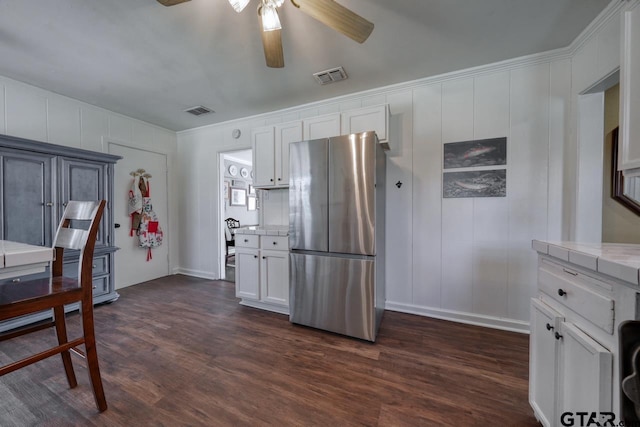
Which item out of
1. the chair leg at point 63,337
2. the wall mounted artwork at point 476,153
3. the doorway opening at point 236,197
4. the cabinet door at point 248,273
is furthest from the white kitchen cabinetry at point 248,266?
the doorway opening at point 236,197

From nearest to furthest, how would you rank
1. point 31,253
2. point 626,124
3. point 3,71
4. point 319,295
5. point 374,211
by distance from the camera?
point 31,253, point 626,124, point 374,211, point 319,295, point 3,71

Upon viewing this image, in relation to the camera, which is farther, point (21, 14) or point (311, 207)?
point (311, 207)

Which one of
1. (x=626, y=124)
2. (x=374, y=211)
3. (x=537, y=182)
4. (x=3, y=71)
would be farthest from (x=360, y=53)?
(x=3, y=71)

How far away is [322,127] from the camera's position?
2.64 m

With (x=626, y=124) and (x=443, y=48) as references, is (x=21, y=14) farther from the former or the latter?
(x=626, y=124)

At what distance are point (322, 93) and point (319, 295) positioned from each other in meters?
2.28

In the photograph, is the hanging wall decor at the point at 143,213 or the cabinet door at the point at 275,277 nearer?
the cabinet door at the point at 275,277

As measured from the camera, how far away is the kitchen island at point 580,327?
767mm

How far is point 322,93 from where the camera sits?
282 cm

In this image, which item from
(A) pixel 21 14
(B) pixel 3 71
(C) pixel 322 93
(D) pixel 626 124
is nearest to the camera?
(D) pixel 626 124

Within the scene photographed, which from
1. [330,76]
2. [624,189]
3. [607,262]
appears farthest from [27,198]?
[624,189]

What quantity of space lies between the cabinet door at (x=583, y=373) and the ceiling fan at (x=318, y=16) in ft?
5.84

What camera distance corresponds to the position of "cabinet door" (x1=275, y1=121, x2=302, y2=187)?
2785 millimetres

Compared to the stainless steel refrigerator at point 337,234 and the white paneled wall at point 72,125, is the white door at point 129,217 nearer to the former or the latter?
the white paneled wall at point 72,125
